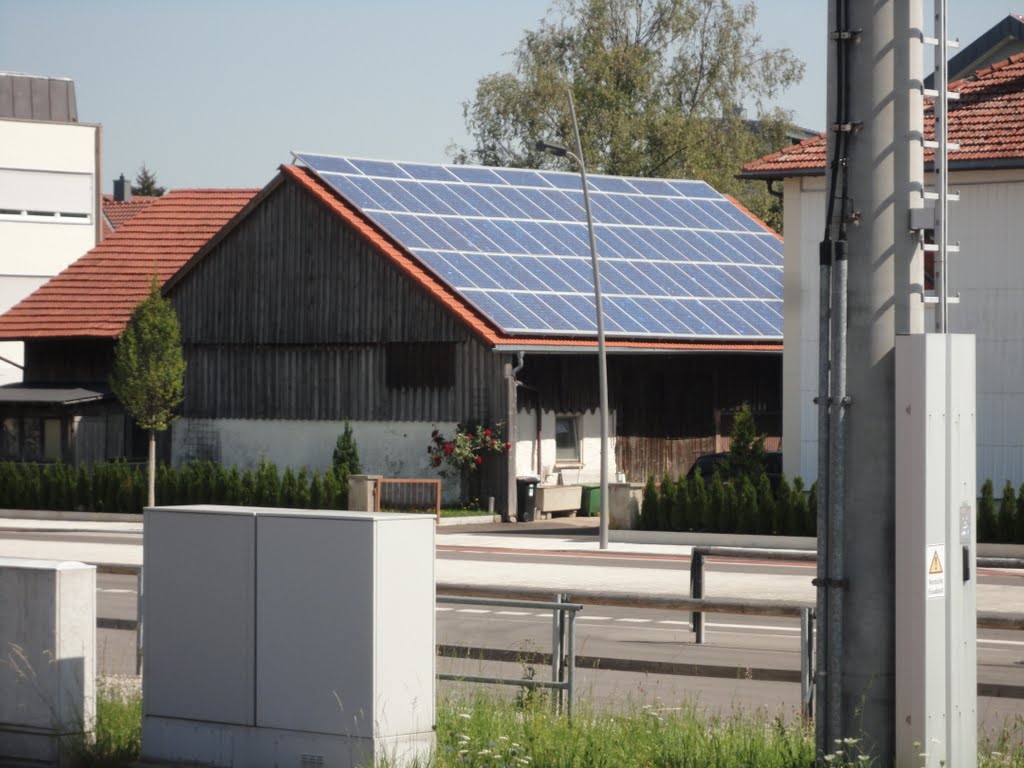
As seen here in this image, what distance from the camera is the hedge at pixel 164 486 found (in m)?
39.3

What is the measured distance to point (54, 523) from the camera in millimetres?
41250

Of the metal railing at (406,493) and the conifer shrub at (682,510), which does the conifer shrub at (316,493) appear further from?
the conifer shrub at (682,510)

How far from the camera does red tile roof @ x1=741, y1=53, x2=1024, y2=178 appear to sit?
32.4m

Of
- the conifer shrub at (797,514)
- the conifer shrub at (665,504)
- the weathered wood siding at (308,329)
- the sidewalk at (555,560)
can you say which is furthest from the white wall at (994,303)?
the weathered wood siding at (308,329)

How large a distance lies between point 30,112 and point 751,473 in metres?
47.3

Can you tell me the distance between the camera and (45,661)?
10.2m

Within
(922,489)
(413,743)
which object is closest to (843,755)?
(922,489)

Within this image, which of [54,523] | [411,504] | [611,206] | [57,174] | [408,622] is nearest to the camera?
[408,622]

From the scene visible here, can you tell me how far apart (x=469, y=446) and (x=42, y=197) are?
3785 centimetres

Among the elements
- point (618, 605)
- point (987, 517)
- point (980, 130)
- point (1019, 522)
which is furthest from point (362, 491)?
point (618, 605)

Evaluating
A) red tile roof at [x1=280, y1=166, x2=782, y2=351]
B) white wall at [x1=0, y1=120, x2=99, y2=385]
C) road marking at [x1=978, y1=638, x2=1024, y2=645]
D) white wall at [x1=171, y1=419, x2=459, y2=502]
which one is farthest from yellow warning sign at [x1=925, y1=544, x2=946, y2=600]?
white wall at [x1=0, y1=120, x2=99, y2=385]

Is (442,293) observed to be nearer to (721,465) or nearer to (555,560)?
(721,465)

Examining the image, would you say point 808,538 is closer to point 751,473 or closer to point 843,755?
point 751,473

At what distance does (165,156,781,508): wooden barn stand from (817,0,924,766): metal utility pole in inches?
1195
